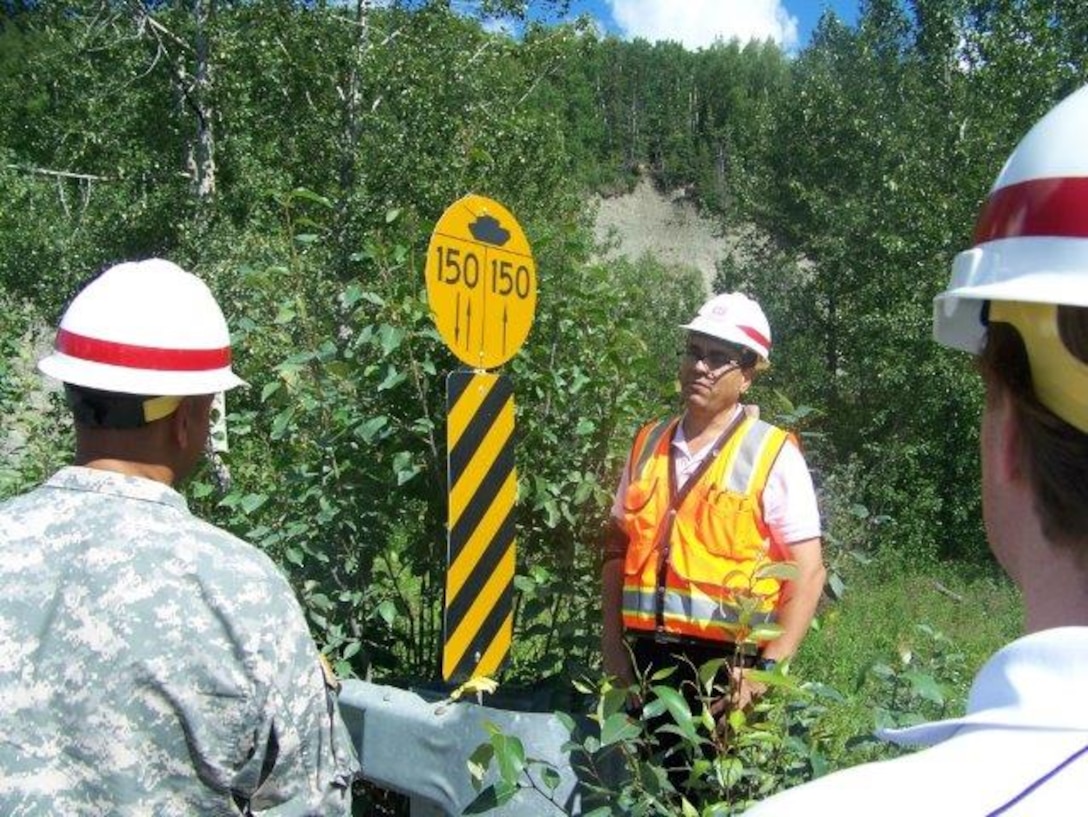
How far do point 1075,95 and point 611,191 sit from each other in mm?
76073

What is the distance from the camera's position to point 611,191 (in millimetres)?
75875

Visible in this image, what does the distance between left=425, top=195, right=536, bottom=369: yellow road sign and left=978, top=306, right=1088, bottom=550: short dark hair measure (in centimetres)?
272

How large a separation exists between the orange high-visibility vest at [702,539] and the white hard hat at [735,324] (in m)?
0.28

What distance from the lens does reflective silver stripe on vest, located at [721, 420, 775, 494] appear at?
12.0 ft

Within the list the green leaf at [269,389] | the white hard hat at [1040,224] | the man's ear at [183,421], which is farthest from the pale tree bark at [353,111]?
the white hard hat at [1040,224]

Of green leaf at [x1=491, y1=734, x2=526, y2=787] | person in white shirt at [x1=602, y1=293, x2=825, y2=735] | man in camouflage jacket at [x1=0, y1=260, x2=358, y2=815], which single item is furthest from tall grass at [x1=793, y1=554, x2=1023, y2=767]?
man in camouflage jacket at [x1=0, y1=260, x2=358, y2=815]

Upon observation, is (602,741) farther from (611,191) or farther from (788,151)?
(611,191)

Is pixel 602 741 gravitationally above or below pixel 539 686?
above

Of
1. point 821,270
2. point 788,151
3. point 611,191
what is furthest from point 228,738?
point 611,191

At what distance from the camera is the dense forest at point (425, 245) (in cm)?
413

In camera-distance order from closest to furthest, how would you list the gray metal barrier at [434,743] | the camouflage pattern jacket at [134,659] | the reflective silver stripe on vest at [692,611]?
1. the camouflage pattern jacket at [134,659]
2. the gray metal barrier at [434,743]
3. the reflective silver stripe on vest at [692,611]

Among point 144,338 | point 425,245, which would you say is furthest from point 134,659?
point 425,245

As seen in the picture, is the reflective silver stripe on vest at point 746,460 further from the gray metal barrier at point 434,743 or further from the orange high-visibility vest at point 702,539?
the gray metal barrier at point 434,743

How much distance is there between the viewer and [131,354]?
6.97 feet
